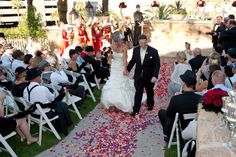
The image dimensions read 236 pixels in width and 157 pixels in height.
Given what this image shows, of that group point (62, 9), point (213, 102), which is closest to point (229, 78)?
point (213, 102)

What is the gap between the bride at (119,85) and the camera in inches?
345

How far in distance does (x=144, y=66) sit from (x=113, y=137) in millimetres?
1962

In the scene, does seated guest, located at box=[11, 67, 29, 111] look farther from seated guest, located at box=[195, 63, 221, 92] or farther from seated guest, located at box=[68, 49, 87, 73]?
seated guest, located at box=[195, 63, 221, 92]

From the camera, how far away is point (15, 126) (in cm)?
645

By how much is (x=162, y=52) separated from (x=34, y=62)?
9.15 metres

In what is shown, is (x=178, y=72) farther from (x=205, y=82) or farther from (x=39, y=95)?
(x=39, y=95)

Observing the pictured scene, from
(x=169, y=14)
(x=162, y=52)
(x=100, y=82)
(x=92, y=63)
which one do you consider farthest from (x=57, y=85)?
(x=169, y=14)

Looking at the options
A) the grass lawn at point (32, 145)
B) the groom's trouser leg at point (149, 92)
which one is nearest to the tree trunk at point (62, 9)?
the groom's trouser leg at point (149, 92)

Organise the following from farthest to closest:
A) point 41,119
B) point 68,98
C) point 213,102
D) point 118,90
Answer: point 118,90
point 68,98
point 41,119
point 213,102

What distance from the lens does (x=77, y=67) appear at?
9.94m

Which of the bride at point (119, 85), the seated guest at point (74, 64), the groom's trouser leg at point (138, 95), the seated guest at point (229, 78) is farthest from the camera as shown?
the seated guest at point (74, 64)

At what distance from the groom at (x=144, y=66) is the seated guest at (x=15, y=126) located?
2.63 meters

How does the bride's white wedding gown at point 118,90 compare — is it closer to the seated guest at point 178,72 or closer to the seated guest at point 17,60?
the seated guest at point 178,72

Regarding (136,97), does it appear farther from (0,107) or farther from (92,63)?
(0,107)
